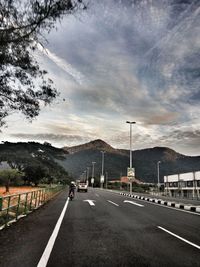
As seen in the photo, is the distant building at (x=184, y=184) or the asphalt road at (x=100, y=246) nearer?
the asphalt road at (x=100, y=246)

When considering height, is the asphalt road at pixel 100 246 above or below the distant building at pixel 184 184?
below

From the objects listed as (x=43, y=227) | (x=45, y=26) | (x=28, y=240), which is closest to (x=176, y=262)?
(x=28, y=240)

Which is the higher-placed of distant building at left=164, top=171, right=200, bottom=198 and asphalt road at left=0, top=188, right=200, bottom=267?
distant building at left=164, top=171, right=200, bottom=198

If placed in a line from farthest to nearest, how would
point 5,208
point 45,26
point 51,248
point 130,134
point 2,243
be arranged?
point 130,134
point 45,26
point 5,208
point 2,243
point 51,248

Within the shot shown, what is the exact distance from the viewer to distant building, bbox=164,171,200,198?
72938 mm

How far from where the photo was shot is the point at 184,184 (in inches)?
3250

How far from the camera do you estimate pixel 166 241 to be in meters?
7.70

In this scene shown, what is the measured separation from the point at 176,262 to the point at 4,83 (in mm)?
9997

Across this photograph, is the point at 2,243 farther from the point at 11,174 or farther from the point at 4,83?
the point at 11,174

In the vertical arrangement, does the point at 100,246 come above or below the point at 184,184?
below

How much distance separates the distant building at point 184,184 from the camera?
7294 cm

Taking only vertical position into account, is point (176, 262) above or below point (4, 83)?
below

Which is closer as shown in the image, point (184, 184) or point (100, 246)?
point (100, 246)

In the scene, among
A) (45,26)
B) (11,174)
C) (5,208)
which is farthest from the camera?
(11,174)
